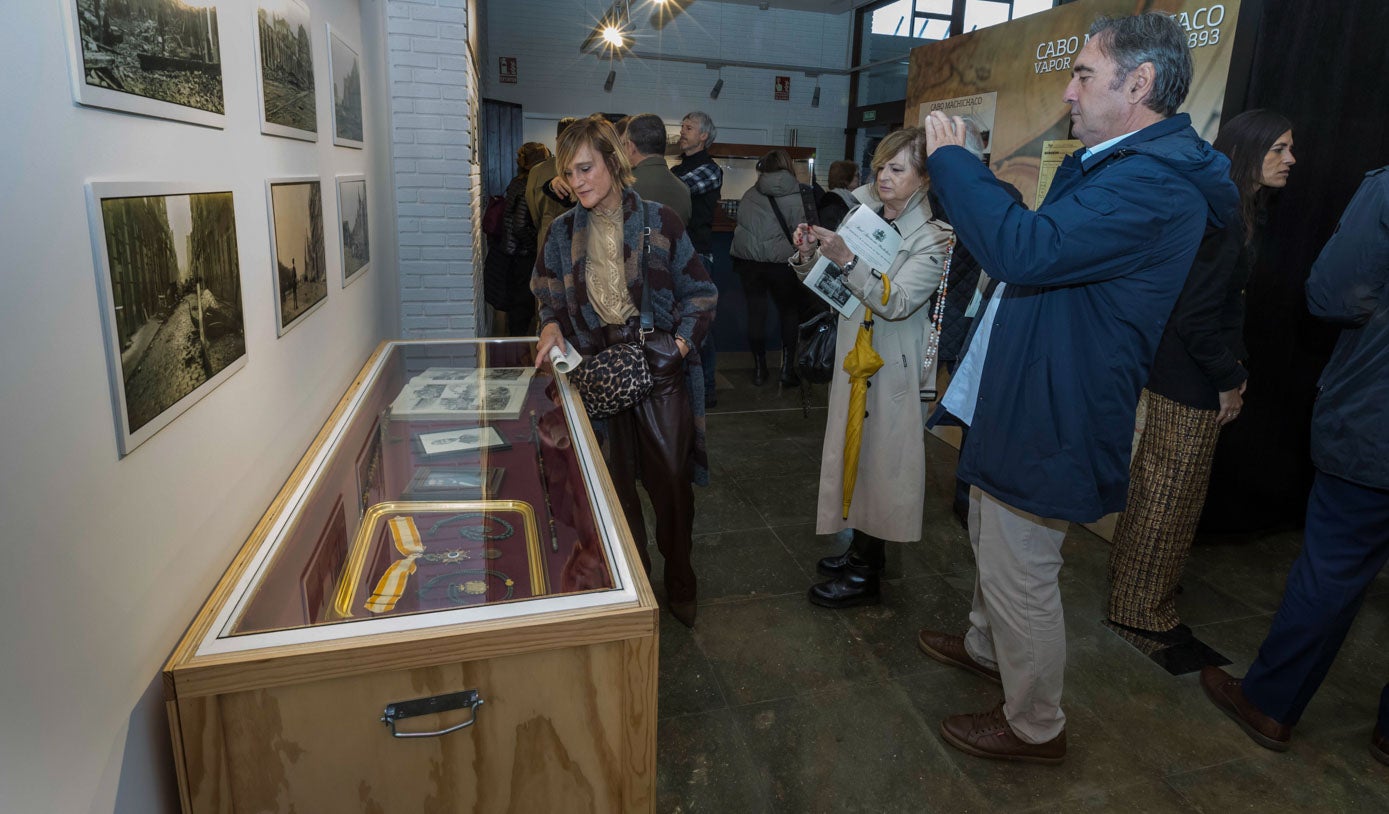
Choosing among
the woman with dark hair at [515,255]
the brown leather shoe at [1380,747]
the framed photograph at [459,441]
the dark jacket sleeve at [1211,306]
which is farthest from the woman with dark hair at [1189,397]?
the woman with dark hair at [515,255]

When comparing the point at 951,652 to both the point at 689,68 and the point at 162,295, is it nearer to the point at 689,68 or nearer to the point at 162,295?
the point at 162,295

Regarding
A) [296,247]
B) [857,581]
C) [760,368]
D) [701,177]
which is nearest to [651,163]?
[701,177]

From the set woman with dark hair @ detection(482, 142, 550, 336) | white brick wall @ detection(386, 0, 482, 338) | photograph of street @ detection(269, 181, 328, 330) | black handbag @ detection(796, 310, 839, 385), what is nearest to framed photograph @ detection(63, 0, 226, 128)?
photograph of street @ detection(269, 181, 328, 330)

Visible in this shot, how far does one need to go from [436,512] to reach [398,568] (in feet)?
0.82

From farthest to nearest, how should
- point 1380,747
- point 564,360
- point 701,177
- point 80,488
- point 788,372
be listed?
1. point 788,372
2. point 701,177
3. point 564,360
4. point 1380,747
5. point 80,488

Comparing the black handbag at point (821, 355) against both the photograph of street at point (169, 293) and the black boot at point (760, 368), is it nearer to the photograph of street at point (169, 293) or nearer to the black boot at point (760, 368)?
the photograph of street at point (169, 293)

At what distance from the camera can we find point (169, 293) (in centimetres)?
114

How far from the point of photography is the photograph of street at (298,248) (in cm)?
172

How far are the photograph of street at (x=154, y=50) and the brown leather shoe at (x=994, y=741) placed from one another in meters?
2.20

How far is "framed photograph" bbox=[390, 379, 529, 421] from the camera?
2154 millimetres

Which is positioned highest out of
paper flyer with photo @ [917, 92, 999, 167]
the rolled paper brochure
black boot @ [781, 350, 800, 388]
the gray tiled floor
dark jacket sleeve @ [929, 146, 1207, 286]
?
paper flyer with photo @ [917, 92, 999, 167]

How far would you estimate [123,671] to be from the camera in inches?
39.2

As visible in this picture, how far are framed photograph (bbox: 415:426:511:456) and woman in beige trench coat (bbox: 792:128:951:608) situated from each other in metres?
1.08

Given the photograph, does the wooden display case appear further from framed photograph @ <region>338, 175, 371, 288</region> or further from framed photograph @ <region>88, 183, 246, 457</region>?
framed photograph @ <region>338, 175, 371, 288</region>
